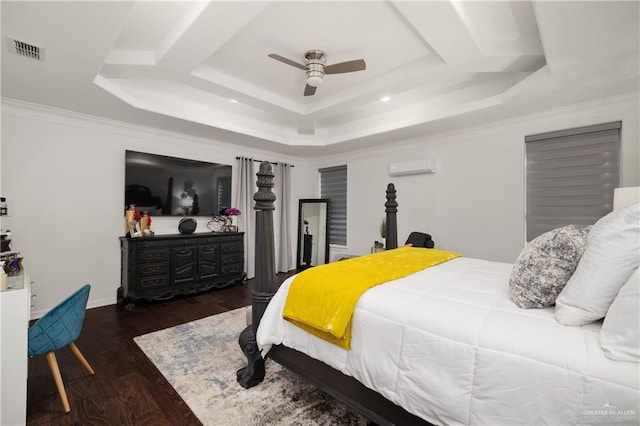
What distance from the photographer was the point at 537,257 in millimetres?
1359

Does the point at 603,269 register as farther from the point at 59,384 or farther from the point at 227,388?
the point at 59,384

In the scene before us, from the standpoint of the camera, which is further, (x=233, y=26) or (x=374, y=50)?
(x=374, y=50)

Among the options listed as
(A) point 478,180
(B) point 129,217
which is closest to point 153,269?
(B) point 129,217

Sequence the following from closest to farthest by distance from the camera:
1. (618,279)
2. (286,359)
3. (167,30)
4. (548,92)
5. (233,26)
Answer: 1. (618,279)
2. (286,359)
3. (233,26)
4. (167,30)
5. (548,92)

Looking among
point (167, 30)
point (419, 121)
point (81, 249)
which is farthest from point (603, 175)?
point (81, 249)

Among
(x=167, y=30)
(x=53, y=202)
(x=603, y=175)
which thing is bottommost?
(x=53, y=202)

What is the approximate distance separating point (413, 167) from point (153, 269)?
3.98 m

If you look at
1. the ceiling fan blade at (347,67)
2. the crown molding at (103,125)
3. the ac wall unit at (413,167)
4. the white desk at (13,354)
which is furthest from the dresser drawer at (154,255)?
the ac wall unit at (413,167)

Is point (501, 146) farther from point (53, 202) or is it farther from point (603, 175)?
point (53, 202)

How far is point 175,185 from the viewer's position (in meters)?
4.24

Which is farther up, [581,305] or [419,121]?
[419,121]

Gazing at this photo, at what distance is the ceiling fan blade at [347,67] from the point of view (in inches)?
96.2

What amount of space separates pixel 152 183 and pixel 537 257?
173 inches

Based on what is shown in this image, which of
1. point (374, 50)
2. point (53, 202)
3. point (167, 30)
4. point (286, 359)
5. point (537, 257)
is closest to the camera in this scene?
point (537, 257)
